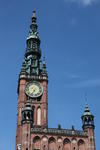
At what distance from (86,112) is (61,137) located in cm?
819

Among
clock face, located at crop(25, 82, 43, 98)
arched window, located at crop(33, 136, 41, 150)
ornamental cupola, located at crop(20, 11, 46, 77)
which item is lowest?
arched window, located at crop(33, 136, 41, 150)

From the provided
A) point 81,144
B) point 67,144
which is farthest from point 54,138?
point 81,144

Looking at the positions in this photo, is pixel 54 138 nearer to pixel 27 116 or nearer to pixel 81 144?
pixel 81 144

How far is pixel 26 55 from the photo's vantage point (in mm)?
83188

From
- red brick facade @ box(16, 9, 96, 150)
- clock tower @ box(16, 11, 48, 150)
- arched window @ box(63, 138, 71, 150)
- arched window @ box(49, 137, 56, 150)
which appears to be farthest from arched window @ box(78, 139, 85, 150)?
clock tower @ box(16, 11, 48, 150)

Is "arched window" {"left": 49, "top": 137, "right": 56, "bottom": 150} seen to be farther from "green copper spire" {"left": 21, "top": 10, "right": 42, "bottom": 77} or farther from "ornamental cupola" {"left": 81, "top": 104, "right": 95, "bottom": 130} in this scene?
"green copper spire" {"left": 21, "top": 10, "right": 42, "bottom": 77}

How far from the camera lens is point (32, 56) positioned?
81.9m

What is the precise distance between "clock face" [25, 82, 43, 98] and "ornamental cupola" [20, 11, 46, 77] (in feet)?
8.37

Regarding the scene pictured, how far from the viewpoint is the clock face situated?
2936 inches

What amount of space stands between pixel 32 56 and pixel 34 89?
32.2 ft

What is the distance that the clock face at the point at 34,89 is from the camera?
245 ft

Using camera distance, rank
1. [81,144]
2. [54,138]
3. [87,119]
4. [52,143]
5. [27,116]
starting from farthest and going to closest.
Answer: [87,119] → [27,116] → [81,144] → [54,138] → [52,143]

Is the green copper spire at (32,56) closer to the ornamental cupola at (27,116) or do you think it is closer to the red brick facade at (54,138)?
the ornamental cupola at (27,116)

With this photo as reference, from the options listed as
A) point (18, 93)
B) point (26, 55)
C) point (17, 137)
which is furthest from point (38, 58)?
point (17, 137)
